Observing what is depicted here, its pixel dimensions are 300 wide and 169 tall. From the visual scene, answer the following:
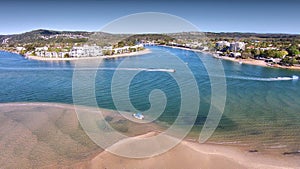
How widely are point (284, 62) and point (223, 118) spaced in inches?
1131

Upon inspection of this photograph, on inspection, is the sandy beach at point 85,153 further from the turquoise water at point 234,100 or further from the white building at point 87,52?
the white building at point 87,52

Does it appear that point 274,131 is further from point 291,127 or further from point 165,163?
point 165,163

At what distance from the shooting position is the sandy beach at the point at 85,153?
28.1ft

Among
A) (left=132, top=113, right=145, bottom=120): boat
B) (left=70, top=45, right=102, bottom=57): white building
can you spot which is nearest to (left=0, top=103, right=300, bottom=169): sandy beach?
(left=132, top=113, right=145, bottom=120): boat

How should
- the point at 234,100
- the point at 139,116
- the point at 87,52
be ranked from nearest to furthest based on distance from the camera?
the point at 139,116 < the point at 234,100 < the point at 87,52

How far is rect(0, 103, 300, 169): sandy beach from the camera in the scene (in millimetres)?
8570

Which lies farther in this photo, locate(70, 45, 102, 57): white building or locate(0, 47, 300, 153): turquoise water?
locate(70, 45, 102, 57): white building

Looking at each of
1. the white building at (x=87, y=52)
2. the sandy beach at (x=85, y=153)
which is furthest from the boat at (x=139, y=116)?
the white building at (x=87, y=52)

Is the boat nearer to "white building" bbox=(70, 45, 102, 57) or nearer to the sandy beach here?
the sandy beach

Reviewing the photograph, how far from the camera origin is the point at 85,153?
30.6 feet

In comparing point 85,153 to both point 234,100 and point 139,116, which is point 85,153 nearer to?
point 139,116

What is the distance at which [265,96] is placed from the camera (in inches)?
717

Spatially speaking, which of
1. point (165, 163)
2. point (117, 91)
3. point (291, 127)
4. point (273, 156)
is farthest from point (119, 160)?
point (117, 91)

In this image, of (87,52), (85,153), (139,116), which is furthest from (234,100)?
(87,52)
